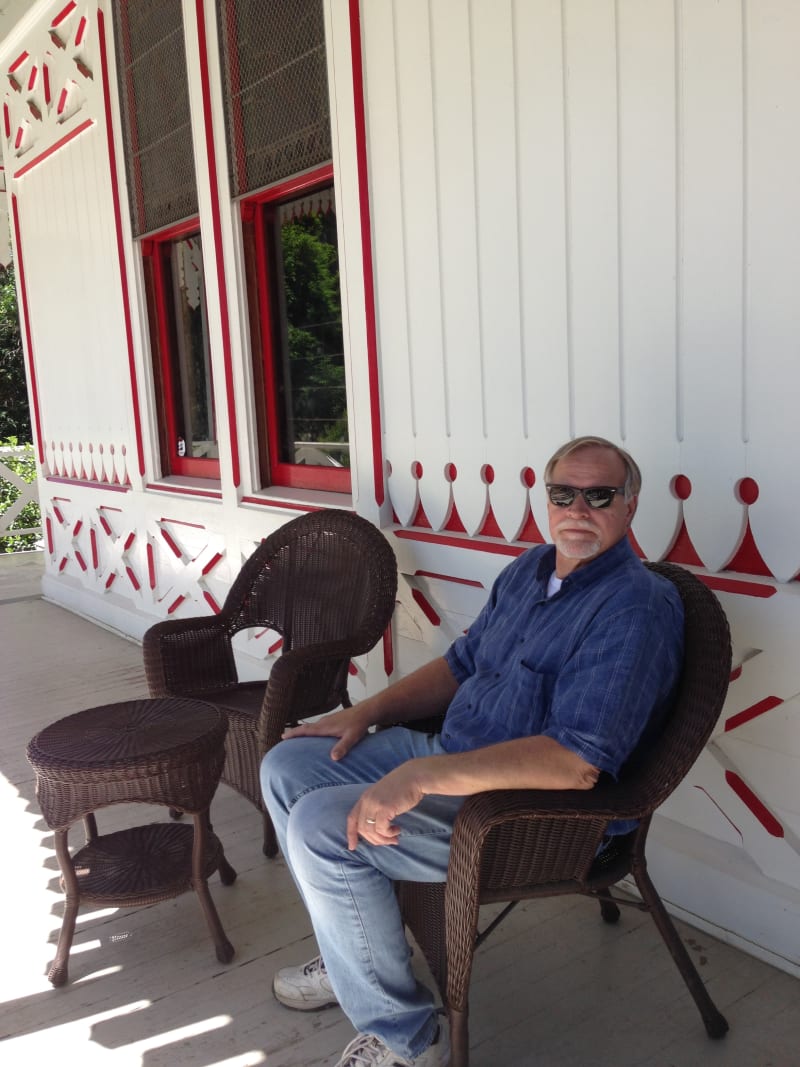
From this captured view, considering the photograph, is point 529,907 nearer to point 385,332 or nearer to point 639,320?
point 639,320

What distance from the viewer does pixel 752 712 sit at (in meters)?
2.12

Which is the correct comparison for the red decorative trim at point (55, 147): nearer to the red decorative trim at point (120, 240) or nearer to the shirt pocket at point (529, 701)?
the red decorative trim at point (120, 240)

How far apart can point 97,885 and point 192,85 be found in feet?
11.0

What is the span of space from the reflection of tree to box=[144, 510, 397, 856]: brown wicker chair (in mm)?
788

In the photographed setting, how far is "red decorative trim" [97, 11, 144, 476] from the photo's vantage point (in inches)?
198

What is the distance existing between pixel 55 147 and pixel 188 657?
415 cm

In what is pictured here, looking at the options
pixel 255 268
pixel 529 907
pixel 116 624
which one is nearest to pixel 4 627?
pixel 116 624

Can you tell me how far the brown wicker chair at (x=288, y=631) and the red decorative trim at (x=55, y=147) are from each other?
11.1 feet

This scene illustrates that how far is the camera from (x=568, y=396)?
7.97ft

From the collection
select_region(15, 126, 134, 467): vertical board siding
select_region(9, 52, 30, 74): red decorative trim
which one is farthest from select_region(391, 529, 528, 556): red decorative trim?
select_region(9, 52, 30, 74): red decorative trim

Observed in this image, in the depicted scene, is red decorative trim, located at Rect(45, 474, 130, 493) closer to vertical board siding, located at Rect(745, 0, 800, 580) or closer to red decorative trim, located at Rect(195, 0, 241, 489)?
red decorative trim, located at Rect(195, 0, 241, 489)

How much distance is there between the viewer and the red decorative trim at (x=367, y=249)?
3.08 metres

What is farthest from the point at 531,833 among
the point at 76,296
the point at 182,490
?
the point at 76,296

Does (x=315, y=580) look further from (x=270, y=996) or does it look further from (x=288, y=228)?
(x=288, y=228)
